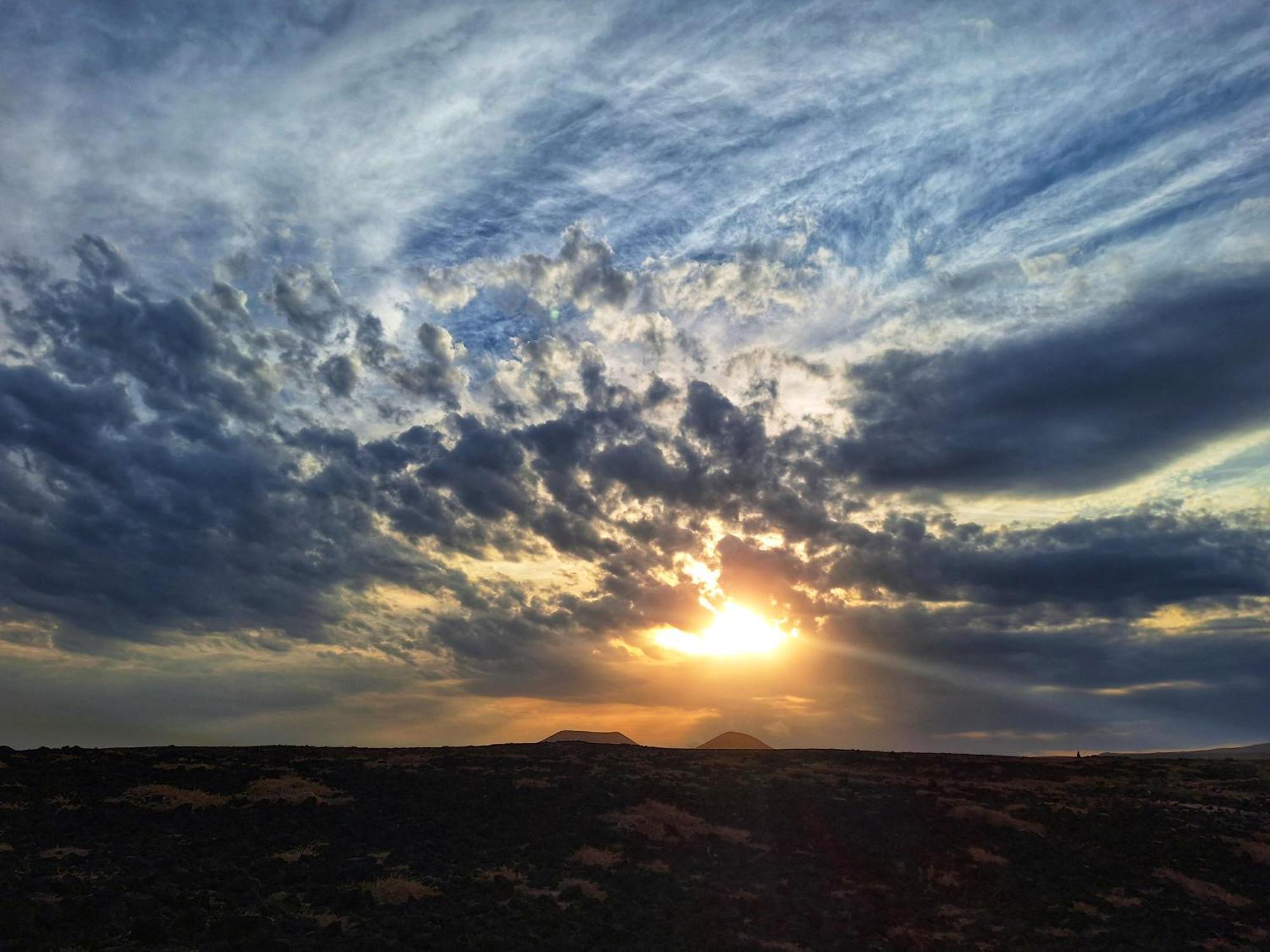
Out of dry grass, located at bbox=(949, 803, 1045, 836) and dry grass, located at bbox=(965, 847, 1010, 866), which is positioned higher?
dry grass, located at bbox=(949, 803, 1045, 836)

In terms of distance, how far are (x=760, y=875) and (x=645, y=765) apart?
847 inches

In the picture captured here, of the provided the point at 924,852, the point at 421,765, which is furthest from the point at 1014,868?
the point at 421,765

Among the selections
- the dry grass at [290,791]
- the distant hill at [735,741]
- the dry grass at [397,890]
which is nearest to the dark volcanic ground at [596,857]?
the dry grass at [397,890]

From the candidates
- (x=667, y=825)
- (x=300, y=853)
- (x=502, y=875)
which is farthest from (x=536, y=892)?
(x=667, y=825)

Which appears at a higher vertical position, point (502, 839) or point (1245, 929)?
point (502, 839)

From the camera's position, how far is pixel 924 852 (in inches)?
1571

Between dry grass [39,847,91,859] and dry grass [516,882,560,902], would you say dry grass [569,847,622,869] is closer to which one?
dry grass [516,882,560,902]

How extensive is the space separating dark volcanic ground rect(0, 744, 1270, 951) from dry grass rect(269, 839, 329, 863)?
229 millimetres

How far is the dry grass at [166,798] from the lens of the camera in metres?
39.0

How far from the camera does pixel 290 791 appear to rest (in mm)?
42875

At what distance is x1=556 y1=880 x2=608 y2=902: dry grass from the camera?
32781 millimetres

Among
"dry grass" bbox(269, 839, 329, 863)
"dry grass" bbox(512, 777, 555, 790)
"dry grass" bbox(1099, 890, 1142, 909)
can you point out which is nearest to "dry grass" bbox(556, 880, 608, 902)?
"dry grass" bbox(269, 839, 329, 863)

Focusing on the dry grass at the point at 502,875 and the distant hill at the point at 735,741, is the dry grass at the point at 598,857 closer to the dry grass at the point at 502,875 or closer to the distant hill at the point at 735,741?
the dry grass at the point at 502,875

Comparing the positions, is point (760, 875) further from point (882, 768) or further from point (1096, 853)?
point (882, 768)
